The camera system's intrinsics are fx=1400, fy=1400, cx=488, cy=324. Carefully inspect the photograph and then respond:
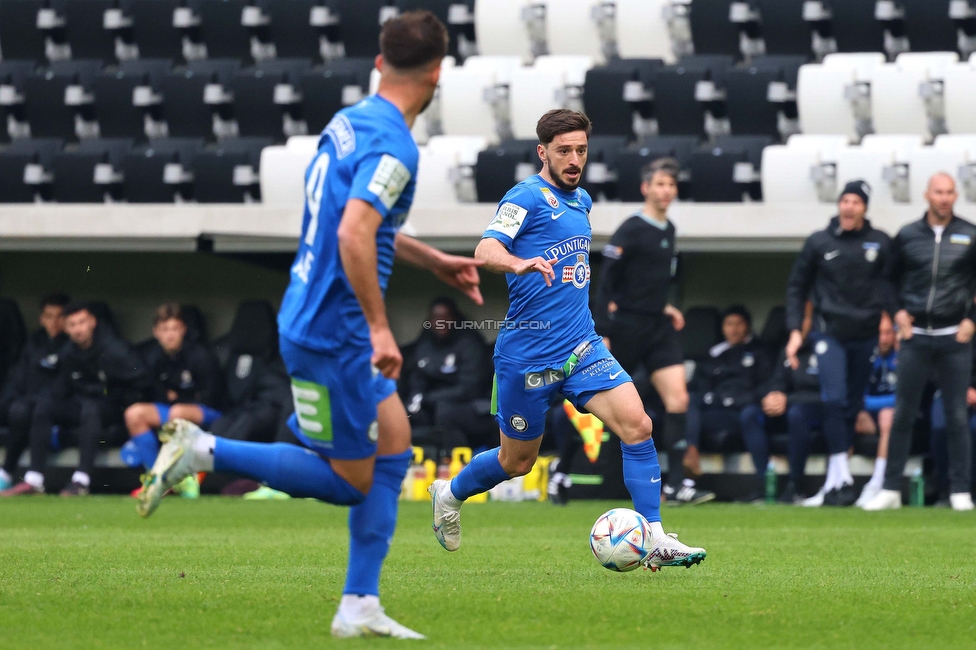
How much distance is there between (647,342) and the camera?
395 inches

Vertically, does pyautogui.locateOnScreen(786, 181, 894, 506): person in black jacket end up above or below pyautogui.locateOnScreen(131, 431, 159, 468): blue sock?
above

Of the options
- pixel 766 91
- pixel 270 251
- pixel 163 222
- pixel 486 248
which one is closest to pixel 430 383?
pixel 270 251

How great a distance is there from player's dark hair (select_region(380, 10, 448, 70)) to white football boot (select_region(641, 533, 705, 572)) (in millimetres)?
2457

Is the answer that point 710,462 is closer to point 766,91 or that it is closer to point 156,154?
point 766,91

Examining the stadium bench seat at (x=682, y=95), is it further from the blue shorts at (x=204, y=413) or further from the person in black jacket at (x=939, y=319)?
the blue shorts at (x=204, y=413)

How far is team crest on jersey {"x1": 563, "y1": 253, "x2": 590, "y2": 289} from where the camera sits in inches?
241

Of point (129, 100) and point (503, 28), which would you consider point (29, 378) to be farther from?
point (503, 28)

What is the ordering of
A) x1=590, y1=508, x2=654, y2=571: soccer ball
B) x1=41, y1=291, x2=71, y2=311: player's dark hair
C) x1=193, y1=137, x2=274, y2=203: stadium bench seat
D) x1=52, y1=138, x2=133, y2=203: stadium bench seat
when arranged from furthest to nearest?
1. x1=52, y1=138, x2=133, y2=203: stadium bench seat
2. x1=193, y1=137, x2=274, y2=203: stadium bench seat
3. x1=41, y1=291, x2=71, y2=311: player's dark hair
4. x1=590, y1=508, x2=654, y2=571: soccer ball

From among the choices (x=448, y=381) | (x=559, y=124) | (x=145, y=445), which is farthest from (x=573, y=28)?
(x=559, y=124)

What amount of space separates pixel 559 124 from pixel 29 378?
27.2ft

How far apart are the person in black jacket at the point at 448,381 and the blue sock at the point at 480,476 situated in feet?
18.5

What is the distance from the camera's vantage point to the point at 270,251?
41.4 feet

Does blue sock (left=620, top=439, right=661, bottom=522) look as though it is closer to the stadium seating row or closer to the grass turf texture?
the grass turf texture

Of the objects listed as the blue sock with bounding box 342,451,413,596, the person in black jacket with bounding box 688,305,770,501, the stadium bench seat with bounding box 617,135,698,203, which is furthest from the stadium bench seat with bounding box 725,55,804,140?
the blue sock with bounding box 342,451,413,596
